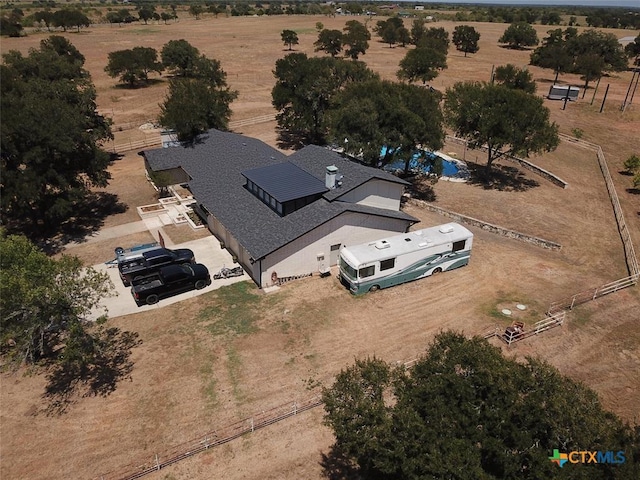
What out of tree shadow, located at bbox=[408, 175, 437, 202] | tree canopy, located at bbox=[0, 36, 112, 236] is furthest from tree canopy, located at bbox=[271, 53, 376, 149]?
tree canopy, located at bbox=[0, 36, 112, 236]

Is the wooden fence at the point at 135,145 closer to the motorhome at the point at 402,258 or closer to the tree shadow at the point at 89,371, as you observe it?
the tree shadow at the point at 89,371

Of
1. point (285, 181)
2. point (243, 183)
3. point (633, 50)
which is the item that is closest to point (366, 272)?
point (285, 181)

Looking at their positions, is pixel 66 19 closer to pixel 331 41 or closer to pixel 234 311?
pixel 331 41

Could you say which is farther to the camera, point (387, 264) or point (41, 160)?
point (41, 160)

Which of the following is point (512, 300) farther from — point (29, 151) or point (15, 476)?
point (29, 151)

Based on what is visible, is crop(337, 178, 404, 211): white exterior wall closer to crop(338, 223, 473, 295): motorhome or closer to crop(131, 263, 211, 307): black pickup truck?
crop(338, 223, 473, 295): motorhome
